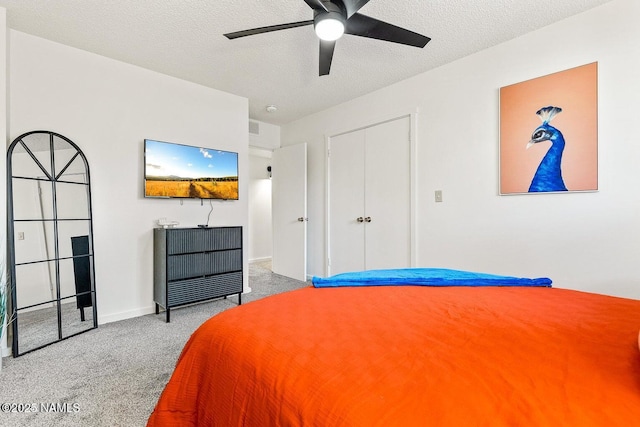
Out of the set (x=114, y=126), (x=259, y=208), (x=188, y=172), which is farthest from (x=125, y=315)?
(x=259, y=208)

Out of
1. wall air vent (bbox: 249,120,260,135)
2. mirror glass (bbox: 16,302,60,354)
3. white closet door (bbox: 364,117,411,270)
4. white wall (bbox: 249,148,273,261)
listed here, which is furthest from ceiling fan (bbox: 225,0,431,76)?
white wall (bbox: 249,148,273,261)

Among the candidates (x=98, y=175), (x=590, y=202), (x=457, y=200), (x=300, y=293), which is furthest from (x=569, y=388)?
(x=98, y=175)

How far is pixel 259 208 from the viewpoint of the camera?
246 inches

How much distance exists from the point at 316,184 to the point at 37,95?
304cm

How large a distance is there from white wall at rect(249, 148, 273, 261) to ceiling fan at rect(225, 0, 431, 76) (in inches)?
167

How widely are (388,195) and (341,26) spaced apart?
2.05m

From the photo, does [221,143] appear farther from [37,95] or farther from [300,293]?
[300,293]

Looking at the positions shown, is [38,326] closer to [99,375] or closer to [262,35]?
[99,375]

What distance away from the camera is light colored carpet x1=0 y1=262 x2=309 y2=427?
151 centimetres

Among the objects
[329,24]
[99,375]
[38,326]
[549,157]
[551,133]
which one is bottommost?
[99,375]

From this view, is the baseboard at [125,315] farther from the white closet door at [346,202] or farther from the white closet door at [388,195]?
the white closet door at [388,195]

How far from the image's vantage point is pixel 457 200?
2863 mm

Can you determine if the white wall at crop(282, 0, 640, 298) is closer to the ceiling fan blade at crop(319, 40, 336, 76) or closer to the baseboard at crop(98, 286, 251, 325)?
the ceiling fan blade at crop(319, 40, 336, 76)

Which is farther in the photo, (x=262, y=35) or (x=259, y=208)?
(x=259, y=208)
